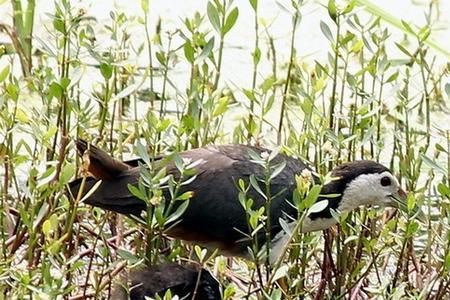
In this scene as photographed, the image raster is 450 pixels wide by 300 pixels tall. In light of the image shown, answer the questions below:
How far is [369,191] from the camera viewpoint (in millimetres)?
4793

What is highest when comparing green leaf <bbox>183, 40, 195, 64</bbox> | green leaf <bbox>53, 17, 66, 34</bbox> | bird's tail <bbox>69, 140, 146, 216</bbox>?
green leaf <bbox>53, 17, 66, 34</bbox>

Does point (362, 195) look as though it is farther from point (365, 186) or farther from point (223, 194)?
point (223, 194)

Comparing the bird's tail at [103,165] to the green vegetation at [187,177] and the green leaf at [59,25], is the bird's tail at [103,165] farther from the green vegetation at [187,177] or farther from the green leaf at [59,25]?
the green leaf at [59,25]

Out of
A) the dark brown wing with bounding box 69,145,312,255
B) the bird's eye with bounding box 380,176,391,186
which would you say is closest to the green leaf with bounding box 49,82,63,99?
the dark brown wing with bounding box 69,145,312,255

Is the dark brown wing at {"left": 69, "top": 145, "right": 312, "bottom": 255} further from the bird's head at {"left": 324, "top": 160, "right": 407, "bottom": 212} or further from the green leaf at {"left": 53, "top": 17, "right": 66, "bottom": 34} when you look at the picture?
the green leaf at {"left": 53, "top": 17, "right": 66, "bottom": 34}

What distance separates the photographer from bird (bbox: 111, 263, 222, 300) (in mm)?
4168

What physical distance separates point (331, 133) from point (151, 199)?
629 mm

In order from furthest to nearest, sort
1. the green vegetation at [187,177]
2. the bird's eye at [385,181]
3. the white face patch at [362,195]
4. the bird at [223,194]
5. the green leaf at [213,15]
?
1. the bird's eye at [385,181]
2. the white face patch at [362,195]
3. the bird at [223,194]
4. the green leaf at [213,15]
5. the green vegetation at [187,177]

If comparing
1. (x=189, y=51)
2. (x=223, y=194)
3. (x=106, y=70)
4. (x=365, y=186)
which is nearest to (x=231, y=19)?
(x=189, y=51)

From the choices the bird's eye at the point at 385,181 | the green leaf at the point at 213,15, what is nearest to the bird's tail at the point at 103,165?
the green leaf at the point at 213,15

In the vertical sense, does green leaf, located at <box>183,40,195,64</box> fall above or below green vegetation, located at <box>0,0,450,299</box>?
above

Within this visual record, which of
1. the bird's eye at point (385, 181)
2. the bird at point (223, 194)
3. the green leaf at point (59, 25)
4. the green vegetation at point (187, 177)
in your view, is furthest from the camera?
the bird's eye at point (385, 181)

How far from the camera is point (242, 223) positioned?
15.2 ft

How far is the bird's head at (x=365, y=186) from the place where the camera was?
4730mm
